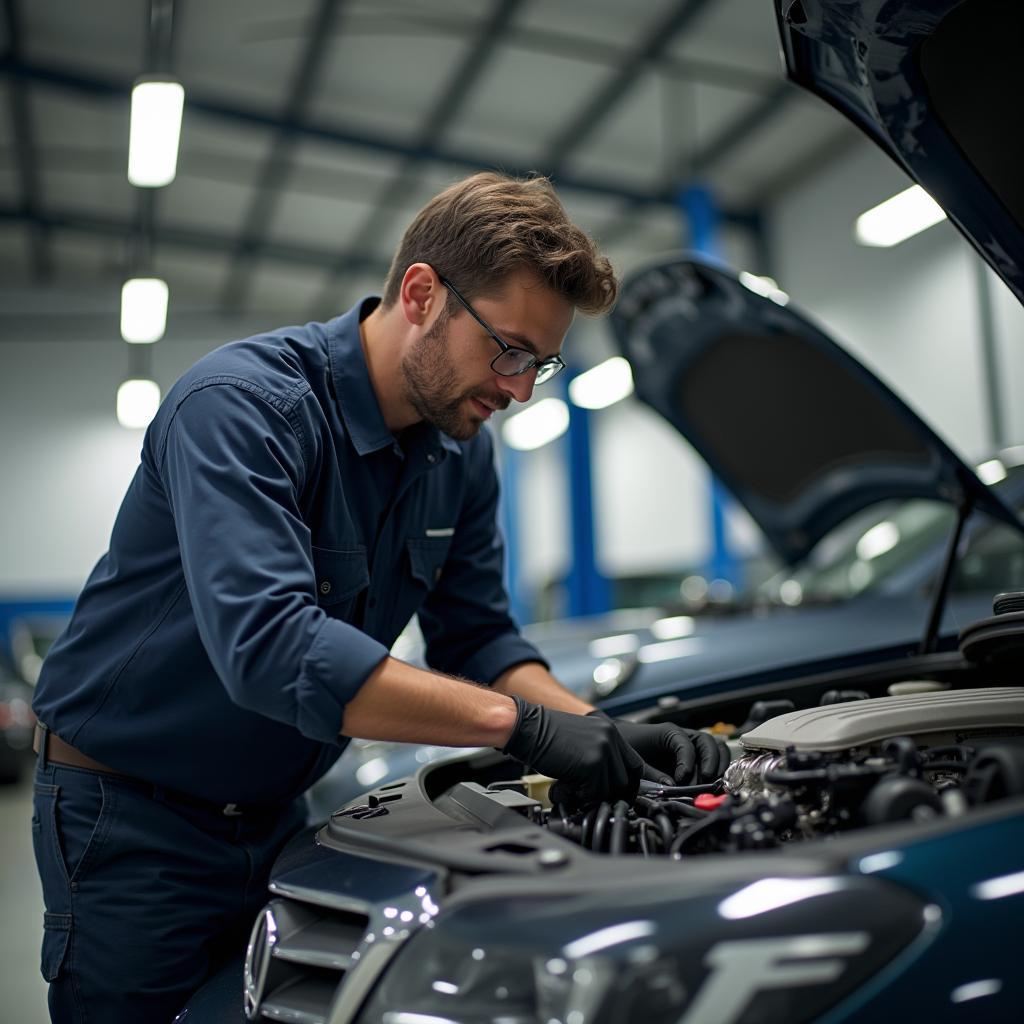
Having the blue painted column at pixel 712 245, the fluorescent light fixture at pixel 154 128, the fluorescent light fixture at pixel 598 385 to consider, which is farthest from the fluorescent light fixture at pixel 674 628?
the fluorescent light fixture at pixel 598 385

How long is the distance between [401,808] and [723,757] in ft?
1.73

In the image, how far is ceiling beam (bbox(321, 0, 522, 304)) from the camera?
7.20m

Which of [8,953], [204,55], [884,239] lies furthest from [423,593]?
[204,55]

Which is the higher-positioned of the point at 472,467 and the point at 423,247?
the point at 423,247

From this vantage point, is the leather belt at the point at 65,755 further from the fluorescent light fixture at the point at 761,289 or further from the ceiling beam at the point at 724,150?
the ceiling beam at the point at 724,150

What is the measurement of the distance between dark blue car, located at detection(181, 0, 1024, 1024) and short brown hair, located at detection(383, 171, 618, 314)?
0.44 meters

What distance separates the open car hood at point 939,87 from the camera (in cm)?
135

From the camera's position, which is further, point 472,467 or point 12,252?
point 12,252

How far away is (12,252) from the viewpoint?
1226 cm

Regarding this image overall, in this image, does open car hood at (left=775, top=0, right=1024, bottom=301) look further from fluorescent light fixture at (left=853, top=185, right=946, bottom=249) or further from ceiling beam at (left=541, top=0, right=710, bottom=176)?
ceiling beam at (left=541, top=0, right=710, bottom=176)

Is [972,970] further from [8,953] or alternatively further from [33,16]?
[33,16]

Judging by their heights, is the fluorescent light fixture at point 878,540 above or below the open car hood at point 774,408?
below

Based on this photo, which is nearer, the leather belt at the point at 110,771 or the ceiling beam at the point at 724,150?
the leather belt at the point at 110,771

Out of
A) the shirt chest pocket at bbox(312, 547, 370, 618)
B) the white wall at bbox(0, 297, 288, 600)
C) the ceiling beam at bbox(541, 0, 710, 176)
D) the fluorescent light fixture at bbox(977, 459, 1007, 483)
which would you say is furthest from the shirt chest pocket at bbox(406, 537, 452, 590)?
the white wall at bbox(0, 297, 288, 600)
